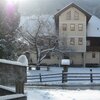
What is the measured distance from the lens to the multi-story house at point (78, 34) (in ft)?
190

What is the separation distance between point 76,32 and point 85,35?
150 cm

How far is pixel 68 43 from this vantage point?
58500mm

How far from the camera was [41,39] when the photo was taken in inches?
2009

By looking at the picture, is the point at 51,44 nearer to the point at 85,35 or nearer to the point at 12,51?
the point at 85,35

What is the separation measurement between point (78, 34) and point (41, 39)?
1002 cm

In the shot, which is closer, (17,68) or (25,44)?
(17,68)

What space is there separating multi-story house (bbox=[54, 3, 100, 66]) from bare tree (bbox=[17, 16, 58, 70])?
12.4 feet

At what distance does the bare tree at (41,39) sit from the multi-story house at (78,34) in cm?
378

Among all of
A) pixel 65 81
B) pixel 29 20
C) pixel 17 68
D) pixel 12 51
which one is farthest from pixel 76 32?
pixel 17 68

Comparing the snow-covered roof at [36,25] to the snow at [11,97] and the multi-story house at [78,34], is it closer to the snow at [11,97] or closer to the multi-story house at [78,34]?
the multi-story house at [78,34]

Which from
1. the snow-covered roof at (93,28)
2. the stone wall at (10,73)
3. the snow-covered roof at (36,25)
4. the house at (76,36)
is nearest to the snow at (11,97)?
the stone wall at (10,73)

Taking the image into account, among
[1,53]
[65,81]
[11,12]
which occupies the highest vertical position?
[11,12]

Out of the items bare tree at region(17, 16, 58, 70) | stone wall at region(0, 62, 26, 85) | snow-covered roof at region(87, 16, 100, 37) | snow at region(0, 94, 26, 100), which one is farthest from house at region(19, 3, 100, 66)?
snow at region(0, 94, 26, 100)

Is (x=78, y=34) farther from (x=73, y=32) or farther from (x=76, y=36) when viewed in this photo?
(x=73, y=32)
